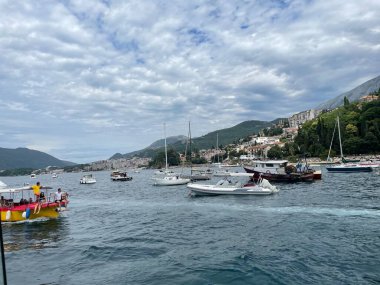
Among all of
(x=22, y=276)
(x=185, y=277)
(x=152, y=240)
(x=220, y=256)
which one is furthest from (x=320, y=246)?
(x=22, y=276)

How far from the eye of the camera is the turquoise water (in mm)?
13234

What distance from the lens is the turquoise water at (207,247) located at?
13234 mm

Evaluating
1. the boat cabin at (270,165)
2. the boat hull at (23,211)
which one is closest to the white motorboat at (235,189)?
the boat hull at (23,211)

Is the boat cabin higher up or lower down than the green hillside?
lower down

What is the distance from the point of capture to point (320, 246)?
54.3ft

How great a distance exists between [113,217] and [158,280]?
60.4 ft

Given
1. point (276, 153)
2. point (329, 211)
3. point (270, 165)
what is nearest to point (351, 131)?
point (276, 153)

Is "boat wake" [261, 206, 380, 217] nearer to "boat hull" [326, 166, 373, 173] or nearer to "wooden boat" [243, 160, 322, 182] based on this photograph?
"wooden boat" [243, 160, 322, 182]

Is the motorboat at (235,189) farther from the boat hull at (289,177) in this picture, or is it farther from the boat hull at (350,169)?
the boat hull at (350,169)

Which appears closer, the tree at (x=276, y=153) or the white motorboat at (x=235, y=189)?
the white motorboat at (x=235, y=189)

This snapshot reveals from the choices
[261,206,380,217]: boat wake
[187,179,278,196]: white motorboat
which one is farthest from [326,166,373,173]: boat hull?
[261,206,380,217]: boat wake

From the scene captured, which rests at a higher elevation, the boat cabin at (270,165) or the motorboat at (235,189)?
the boat cabin at (270,165)

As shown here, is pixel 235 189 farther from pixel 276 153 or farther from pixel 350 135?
pixel 276 153

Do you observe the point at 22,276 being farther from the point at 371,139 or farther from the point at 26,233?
the point at 371,139
